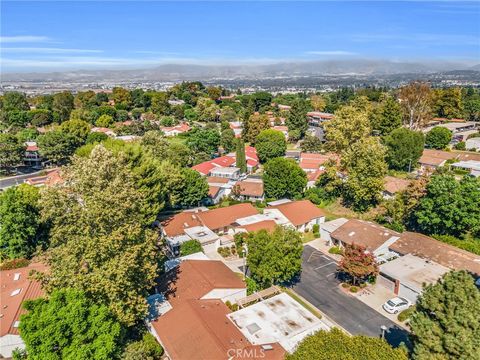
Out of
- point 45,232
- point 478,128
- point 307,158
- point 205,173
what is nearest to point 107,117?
point 205,173

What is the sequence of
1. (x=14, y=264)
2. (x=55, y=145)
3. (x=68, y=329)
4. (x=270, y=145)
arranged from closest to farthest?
(x=68, y=329) → (x=14, y=264) → (x=55, y=145) → (x=270, y=145)

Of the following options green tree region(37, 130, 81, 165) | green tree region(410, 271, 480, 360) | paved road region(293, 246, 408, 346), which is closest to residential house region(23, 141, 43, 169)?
green tree region(37, 130, 81, 165)

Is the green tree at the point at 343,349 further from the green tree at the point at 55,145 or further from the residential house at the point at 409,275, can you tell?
the green tree at the point at 55,145

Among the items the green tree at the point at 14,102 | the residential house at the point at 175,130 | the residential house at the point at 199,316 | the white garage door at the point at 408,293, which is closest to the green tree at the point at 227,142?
the residential house at the point at 175,130

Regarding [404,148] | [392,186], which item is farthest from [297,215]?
[404,148]

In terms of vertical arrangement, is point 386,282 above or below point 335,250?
above

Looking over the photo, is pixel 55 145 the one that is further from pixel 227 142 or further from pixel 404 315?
pixel 404 315
